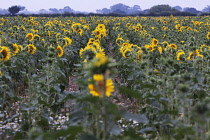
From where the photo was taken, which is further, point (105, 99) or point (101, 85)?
point (105, 99)

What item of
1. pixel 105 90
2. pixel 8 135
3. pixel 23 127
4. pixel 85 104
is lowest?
pixel 8 135

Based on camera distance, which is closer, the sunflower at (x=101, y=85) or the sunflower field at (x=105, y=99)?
the sunflower at (x=101, y=85)

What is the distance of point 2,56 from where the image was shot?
15.3 ft

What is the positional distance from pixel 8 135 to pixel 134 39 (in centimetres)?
822

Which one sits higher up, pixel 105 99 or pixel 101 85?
pixel 101 85

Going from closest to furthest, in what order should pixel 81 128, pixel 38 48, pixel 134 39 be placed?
pixel 81 128, pixel 38 48, pixel 134 39

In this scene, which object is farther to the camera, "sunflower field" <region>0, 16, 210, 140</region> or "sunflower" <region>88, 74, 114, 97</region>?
"sunflower field" <region>0, 16, 210, 140</region>

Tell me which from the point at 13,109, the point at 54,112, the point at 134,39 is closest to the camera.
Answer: the point at 54,112

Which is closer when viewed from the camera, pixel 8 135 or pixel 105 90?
pixel 105 90

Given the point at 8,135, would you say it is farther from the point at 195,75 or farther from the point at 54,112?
the point at 195,75

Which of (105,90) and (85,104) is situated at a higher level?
(105,90)

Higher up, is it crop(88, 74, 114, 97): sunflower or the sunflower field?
crop(88, 74, 114, 97): sunflower

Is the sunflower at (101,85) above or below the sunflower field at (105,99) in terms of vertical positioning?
above

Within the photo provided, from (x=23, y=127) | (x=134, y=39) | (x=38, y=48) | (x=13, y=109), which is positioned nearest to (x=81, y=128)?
(x=23, y=127)
